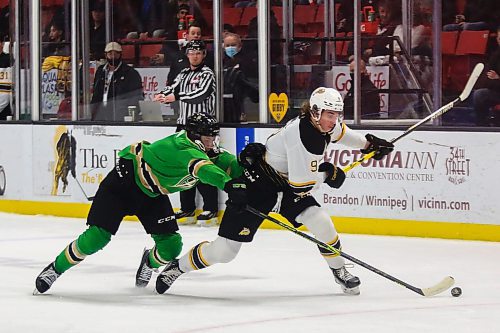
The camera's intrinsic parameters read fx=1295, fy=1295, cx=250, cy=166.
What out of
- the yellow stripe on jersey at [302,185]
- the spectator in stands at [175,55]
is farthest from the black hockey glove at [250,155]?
the spectator in stands at [175,55]

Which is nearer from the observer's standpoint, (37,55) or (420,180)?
(420,180)

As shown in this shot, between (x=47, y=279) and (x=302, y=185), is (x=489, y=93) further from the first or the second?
(x=47, y=279)

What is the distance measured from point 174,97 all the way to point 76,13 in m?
1.41

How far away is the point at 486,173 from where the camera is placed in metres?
8.47

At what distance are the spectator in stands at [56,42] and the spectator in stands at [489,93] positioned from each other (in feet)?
12.7

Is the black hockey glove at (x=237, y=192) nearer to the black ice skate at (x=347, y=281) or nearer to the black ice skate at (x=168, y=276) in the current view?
the black ice skate at (x=168, y=276)

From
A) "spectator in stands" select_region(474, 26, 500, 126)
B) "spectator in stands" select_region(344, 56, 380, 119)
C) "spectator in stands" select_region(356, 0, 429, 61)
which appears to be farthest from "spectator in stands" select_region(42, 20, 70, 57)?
"spectator in stands" select_region(474, 26, 500, 126)

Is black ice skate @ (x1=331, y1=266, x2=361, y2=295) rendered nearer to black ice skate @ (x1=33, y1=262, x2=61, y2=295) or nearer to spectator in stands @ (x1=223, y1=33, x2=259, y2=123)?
black ice skate @ (x1=33, y1=262, x2=61, y2=295)

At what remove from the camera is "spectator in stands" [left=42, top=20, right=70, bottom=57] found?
11.0 m

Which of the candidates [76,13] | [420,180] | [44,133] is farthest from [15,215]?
[420,180]

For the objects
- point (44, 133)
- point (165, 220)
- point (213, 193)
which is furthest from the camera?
point (44, 133)

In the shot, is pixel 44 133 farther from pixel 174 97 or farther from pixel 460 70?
pixel 460 70

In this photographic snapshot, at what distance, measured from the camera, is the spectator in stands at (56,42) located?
10984mm

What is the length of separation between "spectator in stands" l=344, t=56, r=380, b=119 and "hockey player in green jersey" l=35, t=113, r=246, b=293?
3.07m
